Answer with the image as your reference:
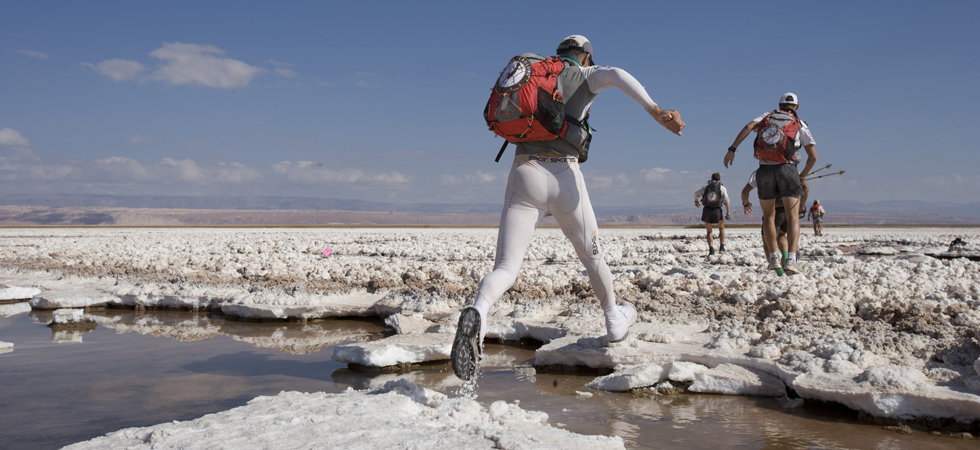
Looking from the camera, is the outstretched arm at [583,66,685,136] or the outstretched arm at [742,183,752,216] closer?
the outstretched arm at [583,66,685,136]

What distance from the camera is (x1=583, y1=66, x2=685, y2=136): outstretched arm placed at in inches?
97.0

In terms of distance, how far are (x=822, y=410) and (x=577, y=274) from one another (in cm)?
331

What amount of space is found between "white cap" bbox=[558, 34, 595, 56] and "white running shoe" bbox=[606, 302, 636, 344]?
4.44 ft

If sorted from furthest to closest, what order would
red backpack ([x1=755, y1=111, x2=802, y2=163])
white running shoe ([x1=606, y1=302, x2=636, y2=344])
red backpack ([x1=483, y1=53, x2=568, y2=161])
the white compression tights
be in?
red backpack ([x1=755, y1=111, x2=802, y2=163])
white running shoe ([x1=606, y1=302, x2=636, y2=344])
the white compression tights
red backpack ([x1=483, y1=53, x2=568, y2=161])

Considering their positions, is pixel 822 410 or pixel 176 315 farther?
pixel 176 315

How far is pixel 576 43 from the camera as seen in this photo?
2.83m

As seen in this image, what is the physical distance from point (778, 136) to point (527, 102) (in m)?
3.62

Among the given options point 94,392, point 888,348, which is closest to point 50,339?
point 94,392

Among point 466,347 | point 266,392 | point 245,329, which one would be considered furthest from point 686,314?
point 245,329

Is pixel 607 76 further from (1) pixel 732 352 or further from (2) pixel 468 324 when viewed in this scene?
(1) pixel 732 352

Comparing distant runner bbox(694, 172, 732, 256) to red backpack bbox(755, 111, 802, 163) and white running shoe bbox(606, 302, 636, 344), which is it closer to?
red backpack bbox(755, 111, 802, 163)

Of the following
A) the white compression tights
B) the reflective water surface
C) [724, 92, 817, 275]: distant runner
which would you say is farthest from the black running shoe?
[724, 92, 817, 275]: distant runner

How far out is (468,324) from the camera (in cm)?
242

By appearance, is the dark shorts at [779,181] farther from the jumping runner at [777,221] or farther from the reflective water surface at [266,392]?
the reflective water surface at [266,392]
